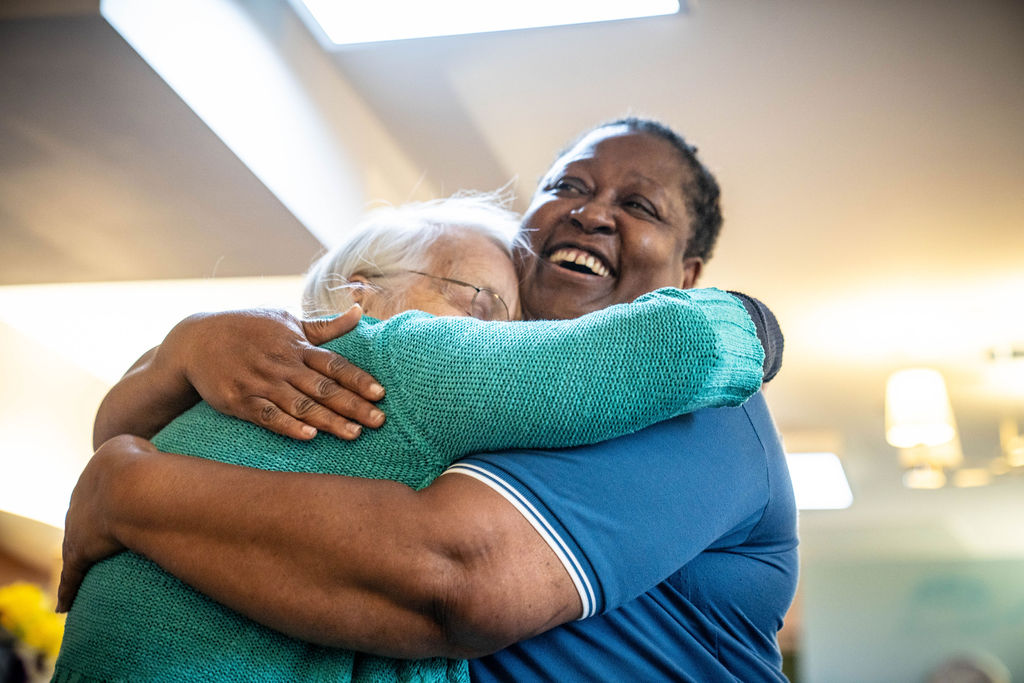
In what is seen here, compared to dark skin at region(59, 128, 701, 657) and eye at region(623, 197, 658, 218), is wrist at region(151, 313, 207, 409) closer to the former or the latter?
dark skin at region(59, 128, 701, 657)

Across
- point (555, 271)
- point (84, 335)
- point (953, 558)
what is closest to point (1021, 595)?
point (953, 558)

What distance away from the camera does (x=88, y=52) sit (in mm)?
2002

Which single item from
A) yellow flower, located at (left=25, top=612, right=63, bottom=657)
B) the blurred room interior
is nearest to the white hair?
the blurred room interior

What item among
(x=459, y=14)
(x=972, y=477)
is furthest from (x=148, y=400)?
(x=972, y=477)

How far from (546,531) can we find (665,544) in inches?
4.5

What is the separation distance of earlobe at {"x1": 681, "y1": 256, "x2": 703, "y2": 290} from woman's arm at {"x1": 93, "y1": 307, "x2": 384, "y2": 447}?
3.02ft

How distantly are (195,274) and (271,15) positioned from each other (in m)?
0.94

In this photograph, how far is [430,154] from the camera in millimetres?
3230

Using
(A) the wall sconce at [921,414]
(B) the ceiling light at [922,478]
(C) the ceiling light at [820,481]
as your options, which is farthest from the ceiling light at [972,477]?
(A) the wall sconce at [921,414]

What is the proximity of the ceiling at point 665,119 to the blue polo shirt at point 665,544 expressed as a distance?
1.64 metres

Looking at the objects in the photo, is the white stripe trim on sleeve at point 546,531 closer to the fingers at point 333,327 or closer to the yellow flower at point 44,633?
the fingers at point 333,327

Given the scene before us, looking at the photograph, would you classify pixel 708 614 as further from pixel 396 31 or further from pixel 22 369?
pixel 22 369

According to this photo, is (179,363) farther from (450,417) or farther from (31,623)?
(31,623)

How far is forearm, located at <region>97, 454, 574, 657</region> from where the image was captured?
0.70 m
